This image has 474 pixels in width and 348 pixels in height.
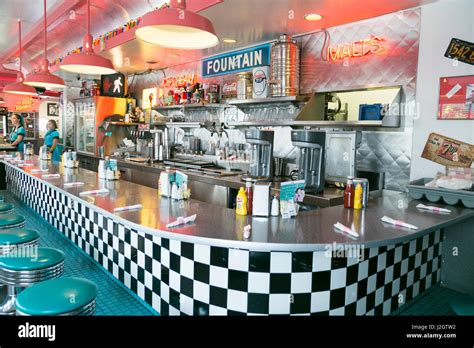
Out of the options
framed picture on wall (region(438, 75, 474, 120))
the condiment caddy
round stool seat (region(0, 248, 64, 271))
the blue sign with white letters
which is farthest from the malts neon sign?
round stool seat (region(0, 248, 64, 271))

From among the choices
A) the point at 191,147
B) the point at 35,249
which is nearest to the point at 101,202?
the point at 35,249

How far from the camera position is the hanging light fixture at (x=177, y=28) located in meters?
2.32

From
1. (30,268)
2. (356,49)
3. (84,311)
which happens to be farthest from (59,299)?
(356,49)

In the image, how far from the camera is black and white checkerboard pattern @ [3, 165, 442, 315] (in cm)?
215

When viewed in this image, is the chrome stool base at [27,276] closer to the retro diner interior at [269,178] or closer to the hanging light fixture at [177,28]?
the retro diner interior at [269,178]

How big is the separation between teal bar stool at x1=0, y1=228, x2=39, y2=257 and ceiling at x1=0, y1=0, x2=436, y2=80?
2.57 m

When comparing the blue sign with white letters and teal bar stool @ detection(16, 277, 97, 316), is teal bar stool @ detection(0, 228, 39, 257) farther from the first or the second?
the blue sign with white letters

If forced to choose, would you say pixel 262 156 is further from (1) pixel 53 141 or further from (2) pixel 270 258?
(1) pixel 53 141

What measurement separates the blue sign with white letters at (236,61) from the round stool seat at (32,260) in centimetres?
370

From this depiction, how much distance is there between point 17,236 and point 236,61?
387cm

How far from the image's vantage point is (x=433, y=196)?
320 centimetres

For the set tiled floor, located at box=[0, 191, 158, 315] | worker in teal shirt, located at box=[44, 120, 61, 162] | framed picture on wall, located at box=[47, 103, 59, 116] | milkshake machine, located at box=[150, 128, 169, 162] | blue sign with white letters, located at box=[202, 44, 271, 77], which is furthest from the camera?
framed picture on wall, located at box=[47, 103, 59, 116]
